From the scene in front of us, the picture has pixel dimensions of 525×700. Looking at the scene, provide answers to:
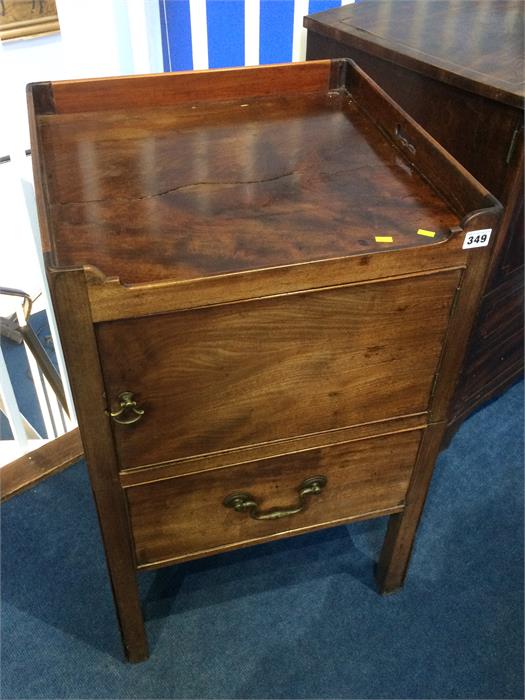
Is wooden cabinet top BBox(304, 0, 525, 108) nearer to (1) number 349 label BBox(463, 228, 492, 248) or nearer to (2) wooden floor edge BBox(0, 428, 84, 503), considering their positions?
(1) number 349 label BBox(463, 228, 492, 248)

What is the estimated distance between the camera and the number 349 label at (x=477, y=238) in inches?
27.1

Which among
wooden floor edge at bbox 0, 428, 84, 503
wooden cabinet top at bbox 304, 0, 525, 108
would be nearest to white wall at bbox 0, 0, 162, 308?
wooden cabinet top at bbox 304, 0, 525, 108

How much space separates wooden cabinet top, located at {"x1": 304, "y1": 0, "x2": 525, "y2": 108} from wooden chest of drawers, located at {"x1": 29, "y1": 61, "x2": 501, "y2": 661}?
0.12 metres

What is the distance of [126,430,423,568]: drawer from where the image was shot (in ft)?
2.76

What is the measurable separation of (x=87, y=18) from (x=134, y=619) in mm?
1018

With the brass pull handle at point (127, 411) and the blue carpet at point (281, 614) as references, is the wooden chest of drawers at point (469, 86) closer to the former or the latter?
the blue carpet at point (281, 614)

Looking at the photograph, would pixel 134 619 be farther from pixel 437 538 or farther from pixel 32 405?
pixel 32 405

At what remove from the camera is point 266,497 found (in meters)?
0.90

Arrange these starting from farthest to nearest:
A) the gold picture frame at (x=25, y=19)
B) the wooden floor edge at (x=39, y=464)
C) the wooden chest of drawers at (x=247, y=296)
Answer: the gold picture frame at (x=25, y=19), the wooden floor edge at (x=39, y=464), the wooden chest of drawers at (x=247, y=296)

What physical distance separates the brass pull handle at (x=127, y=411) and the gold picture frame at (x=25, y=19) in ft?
4.40

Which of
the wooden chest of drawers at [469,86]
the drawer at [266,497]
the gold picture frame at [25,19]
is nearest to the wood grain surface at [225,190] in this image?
the wooden chest of drawers at [469,86]

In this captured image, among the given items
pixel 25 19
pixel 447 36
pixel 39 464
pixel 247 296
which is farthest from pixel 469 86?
pixel 25 19

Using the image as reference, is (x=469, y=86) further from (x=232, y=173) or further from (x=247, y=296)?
(x=247, y=296)

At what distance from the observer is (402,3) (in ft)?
4.13
